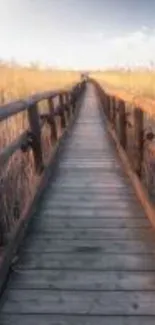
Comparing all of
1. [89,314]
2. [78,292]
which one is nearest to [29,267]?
[78,292]

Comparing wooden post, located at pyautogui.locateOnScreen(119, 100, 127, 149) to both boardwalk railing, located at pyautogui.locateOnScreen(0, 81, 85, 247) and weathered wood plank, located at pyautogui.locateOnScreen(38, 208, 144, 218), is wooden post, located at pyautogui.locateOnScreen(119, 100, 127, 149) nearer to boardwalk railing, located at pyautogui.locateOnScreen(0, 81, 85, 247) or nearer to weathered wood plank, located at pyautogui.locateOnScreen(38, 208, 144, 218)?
boardwalk railing, located at pyautogui.locateOnScreen(0, 81, 85, 247)

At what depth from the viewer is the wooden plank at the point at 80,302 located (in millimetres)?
2631

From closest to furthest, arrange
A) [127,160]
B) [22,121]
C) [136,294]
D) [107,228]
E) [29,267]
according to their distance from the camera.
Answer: [136,294]
[29,267]
[107,228]
[127,160]
[22,121]

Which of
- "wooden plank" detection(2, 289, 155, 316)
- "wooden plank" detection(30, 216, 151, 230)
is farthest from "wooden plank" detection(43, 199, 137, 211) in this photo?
A: "wooden plank" detection(2, 289, 155, 316)

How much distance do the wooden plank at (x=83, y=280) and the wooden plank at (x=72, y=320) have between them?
0.96 feet

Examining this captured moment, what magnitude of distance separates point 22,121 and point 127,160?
4.67 ft

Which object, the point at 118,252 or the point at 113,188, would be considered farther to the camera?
the point at 113,188

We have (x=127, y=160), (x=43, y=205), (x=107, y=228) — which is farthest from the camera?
(x=127, y=160)

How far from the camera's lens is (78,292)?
2826 mm

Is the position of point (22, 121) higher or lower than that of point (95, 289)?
higher

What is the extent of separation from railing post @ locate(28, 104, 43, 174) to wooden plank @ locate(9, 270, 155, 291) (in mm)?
1881

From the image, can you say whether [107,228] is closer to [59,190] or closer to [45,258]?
[45,258]

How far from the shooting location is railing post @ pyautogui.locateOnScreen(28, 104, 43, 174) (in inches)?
184

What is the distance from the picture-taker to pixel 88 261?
10.6ft
